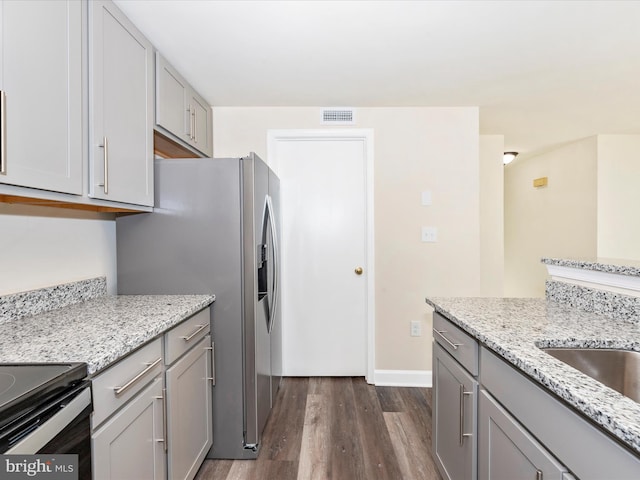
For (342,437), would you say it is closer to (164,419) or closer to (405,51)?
(164,419)

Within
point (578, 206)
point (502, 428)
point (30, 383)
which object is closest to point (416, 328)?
point (502, 428)

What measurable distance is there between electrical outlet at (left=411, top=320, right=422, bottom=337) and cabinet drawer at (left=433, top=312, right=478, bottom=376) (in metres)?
1.15

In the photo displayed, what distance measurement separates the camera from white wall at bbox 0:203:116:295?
1.37 m

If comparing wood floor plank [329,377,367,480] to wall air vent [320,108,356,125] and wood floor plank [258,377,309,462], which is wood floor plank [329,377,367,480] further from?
wall air vent [320,108,356,125]

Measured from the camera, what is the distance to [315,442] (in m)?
2.01

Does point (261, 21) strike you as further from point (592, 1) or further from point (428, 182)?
point (428, 182)

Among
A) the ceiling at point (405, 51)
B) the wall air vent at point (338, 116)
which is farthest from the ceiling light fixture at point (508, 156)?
the wall air vent at point (338, 116)

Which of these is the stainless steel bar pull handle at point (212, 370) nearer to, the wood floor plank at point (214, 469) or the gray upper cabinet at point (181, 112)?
the wood floor plank at point (214, 469)

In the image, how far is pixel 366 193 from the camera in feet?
9.32

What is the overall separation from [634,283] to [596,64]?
1.71 m

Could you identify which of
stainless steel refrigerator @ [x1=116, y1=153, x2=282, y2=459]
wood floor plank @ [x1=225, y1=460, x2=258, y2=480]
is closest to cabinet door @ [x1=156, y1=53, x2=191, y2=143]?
stainless steel refrigerator @ [x1=116, y1=153, x2=282, y2=459]

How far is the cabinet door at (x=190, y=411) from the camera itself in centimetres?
141

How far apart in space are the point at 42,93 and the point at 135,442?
1.26 m

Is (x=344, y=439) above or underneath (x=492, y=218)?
underneath
